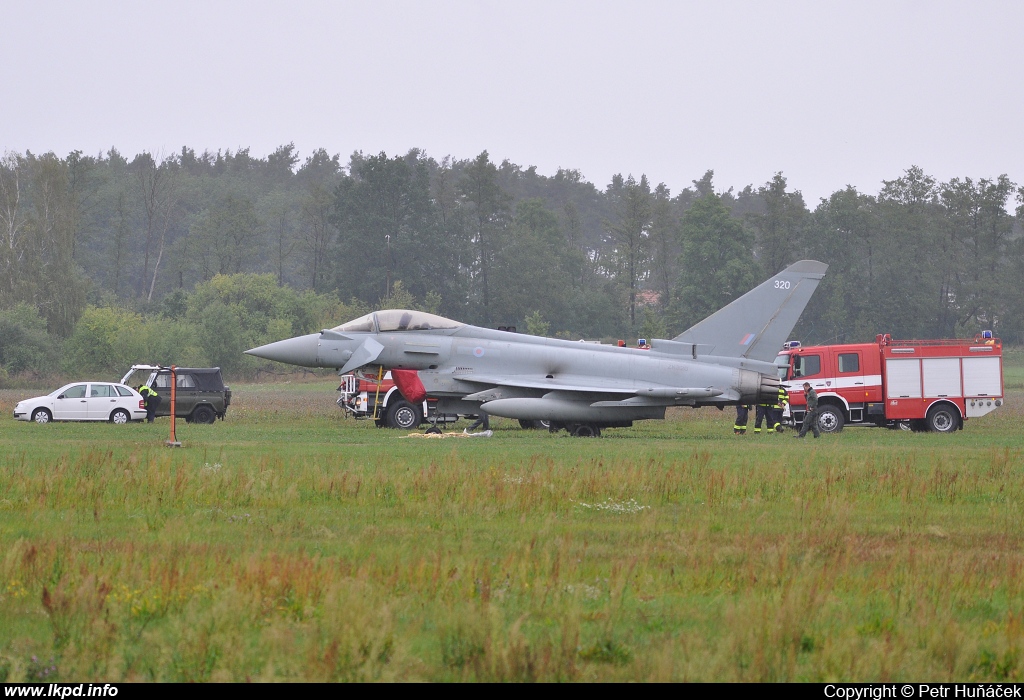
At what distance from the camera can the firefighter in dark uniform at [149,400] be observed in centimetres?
2891

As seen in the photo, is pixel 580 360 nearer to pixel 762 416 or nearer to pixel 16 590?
pixel 762 416

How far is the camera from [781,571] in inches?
322

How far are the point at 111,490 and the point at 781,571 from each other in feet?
25.8

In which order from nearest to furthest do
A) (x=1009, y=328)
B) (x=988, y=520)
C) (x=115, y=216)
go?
(x=988, y=520), (x=1009, y=328), (x=115, y=216)

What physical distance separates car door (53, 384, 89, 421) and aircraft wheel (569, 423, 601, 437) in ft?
44.6

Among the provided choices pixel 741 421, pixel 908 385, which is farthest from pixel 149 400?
pixel 908 385

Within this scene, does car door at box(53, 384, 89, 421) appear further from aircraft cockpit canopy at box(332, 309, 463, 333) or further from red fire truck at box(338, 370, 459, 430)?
aircraft cockpit canopy at box(332, 309, 463, 333)

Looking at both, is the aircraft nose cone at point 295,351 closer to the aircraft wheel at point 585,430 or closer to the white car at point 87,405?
the white car at point 87,405

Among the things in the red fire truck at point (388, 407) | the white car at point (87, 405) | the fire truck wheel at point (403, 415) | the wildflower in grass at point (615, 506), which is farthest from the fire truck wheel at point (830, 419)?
the white car at point (87, 405)

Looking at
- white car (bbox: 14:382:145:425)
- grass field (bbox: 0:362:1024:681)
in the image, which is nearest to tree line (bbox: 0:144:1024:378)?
white car (bbox: 14:382:145:425)

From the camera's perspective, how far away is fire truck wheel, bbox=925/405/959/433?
28484 mm
